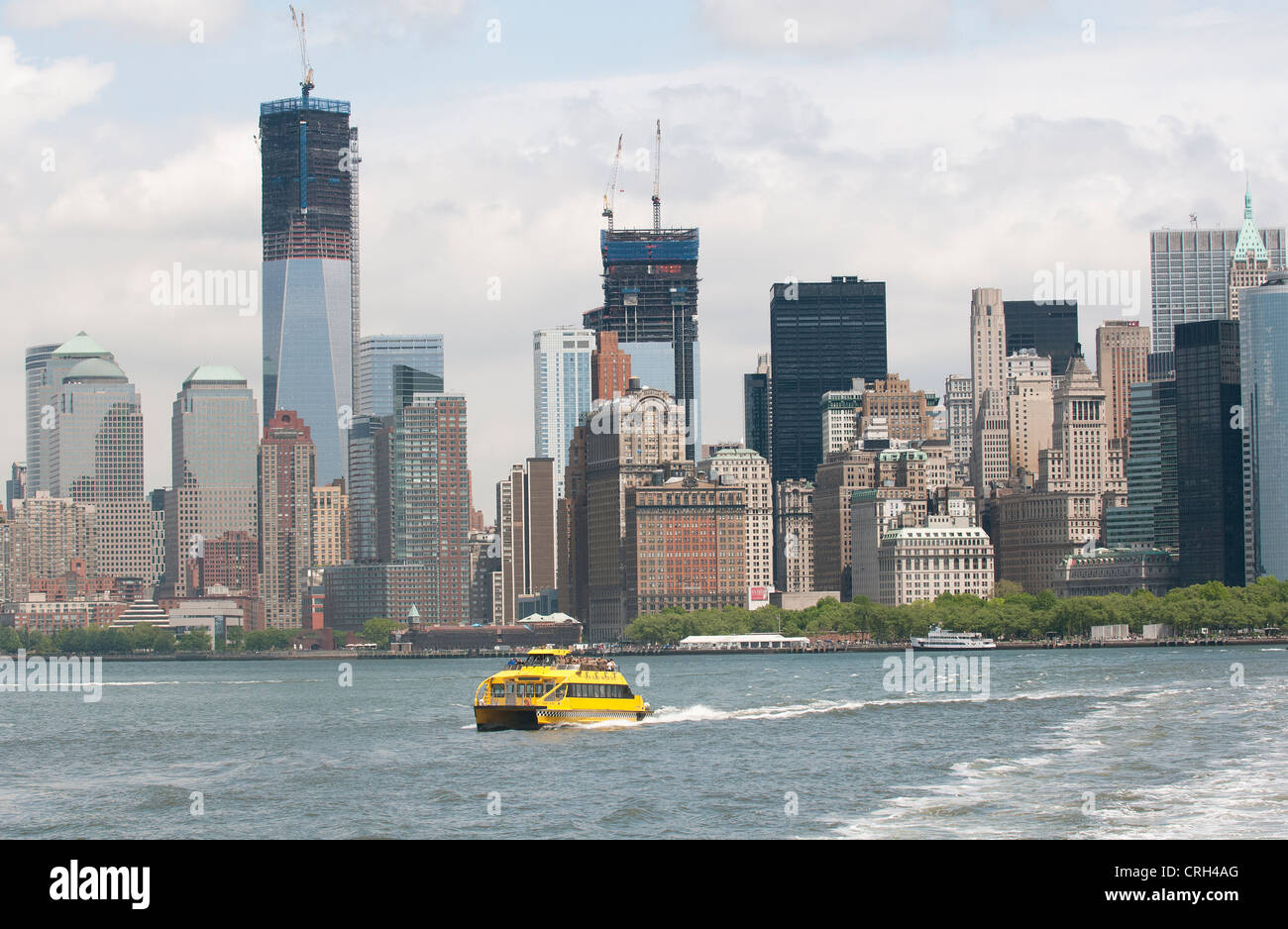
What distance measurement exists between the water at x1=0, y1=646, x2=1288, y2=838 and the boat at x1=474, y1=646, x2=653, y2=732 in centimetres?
122

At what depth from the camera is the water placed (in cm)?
4400

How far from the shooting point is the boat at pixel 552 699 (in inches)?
3162

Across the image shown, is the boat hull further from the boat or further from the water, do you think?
the water

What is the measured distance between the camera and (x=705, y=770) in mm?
58406

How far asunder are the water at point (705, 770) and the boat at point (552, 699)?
1222mm

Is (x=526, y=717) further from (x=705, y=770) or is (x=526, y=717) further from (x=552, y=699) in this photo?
(x=705, y=770)

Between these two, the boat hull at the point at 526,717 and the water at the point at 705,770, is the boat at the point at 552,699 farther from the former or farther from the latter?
the water at the point at 705,770

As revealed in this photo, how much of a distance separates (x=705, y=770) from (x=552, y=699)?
23.4 m

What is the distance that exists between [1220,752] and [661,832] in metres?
23.4

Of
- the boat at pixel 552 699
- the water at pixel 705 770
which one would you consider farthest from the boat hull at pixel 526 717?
the water at pixel 705 770

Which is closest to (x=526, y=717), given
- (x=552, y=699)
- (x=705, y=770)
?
(x=552, y=699)

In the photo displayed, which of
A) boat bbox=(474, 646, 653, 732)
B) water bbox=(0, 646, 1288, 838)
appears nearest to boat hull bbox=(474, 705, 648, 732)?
boat bbox=(474, 646, 653, 732)
